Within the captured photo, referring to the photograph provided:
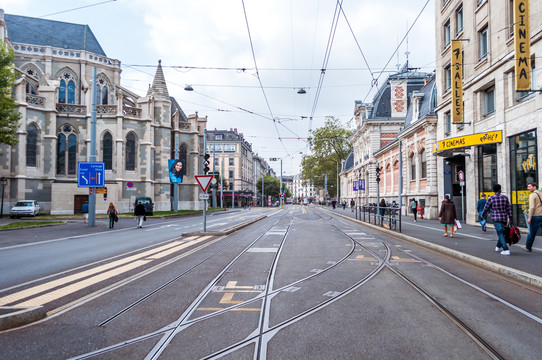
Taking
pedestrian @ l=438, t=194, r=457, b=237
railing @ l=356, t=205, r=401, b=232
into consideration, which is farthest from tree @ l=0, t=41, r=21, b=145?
pedestrian @ l=438, t=194, r=457, b=237

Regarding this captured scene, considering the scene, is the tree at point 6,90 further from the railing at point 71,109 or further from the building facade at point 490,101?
the building facade at point 490,101

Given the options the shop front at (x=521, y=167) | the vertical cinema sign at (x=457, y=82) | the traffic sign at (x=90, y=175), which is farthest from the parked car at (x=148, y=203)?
the shop front at (x=521, y=167)

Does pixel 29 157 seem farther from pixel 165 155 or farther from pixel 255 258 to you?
pixel 255 258

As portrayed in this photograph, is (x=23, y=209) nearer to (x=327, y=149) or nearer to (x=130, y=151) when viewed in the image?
(x=130, y=151)

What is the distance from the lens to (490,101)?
60.0 feet

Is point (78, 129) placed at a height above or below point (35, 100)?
below

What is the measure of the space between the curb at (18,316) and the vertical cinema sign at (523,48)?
1590 centimetres

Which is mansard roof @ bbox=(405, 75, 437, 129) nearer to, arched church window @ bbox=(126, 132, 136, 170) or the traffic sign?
the traffic sign

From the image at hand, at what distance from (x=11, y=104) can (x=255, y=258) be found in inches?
911

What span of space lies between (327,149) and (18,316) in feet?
216

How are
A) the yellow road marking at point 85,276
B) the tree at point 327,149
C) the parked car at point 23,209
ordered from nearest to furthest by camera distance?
the yellow road marking at point 85,276
the parked car at point 23,209
the tree at point 327,149

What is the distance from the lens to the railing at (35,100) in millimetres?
34306

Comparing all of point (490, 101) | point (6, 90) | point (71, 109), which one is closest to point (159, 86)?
point (71, 109)

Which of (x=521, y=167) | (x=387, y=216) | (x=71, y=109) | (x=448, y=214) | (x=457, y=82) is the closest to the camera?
(x=448, y=214)
